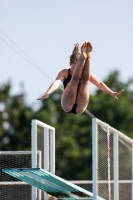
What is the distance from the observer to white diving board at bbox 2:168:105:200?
1113 cm

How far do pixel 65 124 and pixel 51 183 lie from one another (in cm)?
3838

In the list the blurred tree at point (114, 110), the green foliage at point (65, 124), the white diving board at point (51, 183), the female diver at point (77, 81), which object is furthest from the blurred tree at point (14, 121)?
the female diver at point (77, 81)

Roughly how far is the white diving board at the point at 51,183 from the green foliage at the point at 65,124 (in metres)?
31.6

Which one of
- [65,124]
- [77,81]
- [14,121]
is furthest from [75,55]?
[65,124]

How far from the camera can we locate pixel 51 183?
459 inches

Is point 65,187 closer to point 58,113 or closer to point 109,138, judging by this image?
point 109,138

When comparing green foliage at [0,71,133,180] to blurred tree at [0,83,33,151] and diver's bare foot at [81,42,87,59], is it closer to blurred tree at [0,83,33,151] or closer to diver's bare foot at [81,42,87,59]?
blurred tree at [0,83,33,151]

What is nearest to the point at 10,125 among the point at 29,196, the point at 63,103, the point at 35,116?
the point at 35,116

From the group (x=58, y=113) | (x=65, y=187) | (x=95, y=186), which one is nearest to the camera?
(x=95, y=186)

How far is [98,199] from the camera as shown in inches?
438

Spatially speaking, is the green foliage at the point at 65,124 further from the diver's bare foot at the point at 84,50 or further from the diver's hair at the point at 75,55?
the diver's bare foot at the point at 84,50

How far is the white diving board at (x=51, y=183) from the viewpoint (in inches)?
438

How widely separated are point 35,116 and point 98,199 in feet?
117

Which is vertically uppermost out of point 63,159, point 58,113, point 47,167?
point 58,113
